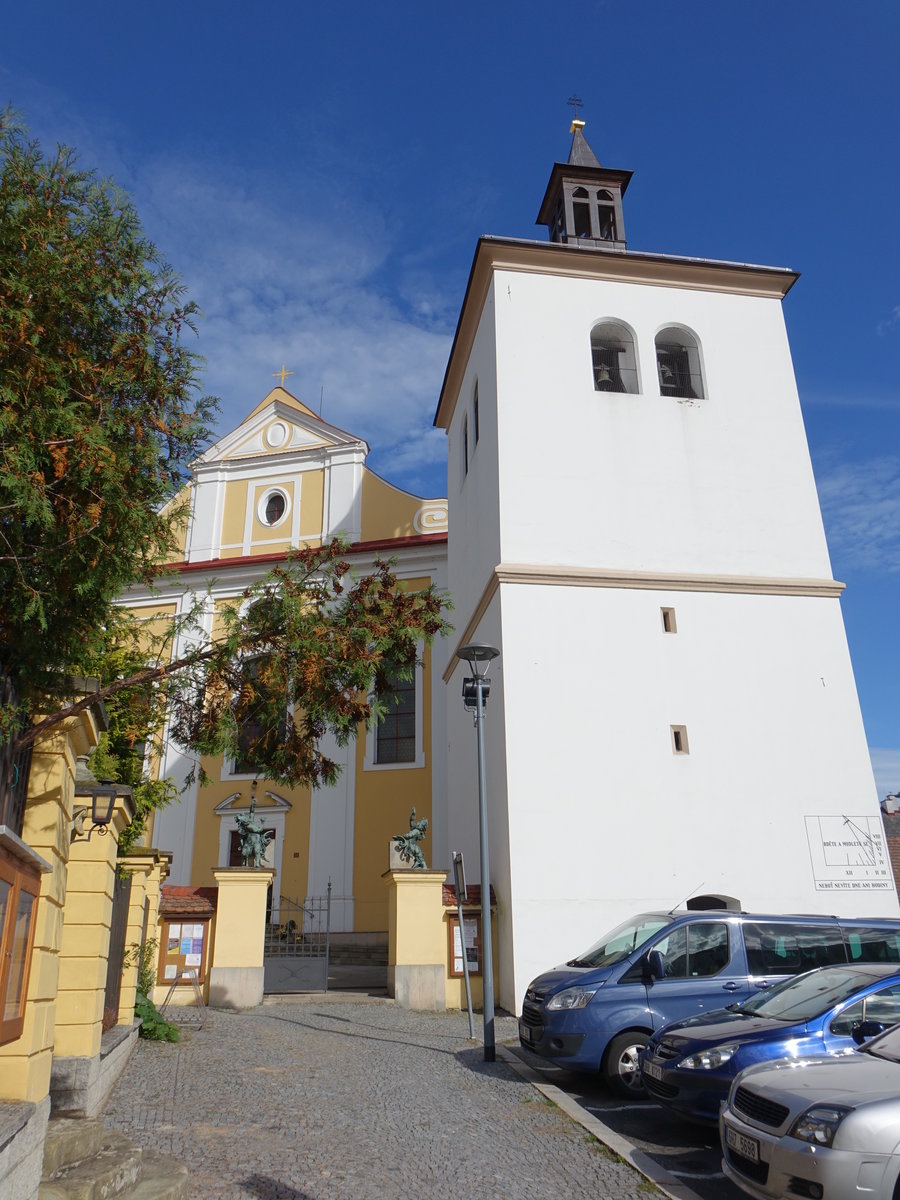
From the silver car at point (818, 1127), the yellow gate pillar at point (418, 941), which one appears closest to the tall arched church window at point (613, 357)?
the yellow gate pillar at point (418, 941)

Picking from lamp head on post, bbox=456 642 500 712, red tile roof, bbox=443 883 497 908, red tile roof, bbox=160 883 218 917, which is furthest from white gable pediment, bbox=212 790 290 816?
lamp head on post, bbox=456 642 500 712

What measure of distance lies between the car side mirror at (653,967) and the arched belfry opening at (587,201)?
55.6ft

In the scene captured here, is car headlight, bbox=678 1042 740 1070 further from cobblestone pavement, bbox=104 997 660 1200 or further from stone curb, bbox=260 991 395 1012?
stone curb, bbox=260 991 395 1012

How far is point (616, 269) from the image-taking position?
65.4ft

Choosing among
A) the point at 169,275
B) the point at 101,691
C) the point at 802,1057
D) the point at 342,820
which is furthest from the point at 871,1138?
the point at 342,820

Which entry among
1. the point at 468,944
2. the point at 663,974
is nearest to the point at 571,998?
the point at 663,974

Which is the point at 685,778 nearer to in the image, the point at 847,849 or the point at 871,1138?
the point at 847,849

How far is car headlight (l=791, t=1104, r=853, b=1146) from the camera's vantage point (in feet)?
15.9

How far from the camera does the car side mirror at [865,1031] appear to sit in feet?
21.7

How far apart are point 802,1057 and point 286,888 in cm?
1772

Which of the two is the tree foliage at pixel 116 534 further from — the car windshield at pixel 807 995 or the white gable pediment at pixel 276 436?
the white gable pediment at pixel 276 436

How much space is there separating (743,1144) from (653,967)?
3.62 metres

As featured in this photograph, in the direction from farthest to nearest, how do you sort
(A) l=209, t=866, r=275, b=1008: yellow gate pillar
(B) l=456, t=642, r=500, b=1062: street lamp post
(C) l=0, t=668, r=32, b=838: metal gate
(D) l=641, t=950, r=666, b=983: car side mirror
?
(A) l=209, t=866, r=275, b=1008: yellow gate pillar < (B) l=456, t=642, r=500, b=1062: street lamp post < (D) l=641, t=950, r=666, b=983: car side mirror < (C) l=0, t=668, r=32, b=838: metal gate

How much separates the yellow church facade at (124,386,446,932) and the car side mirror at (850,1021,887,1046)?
13269 mm
